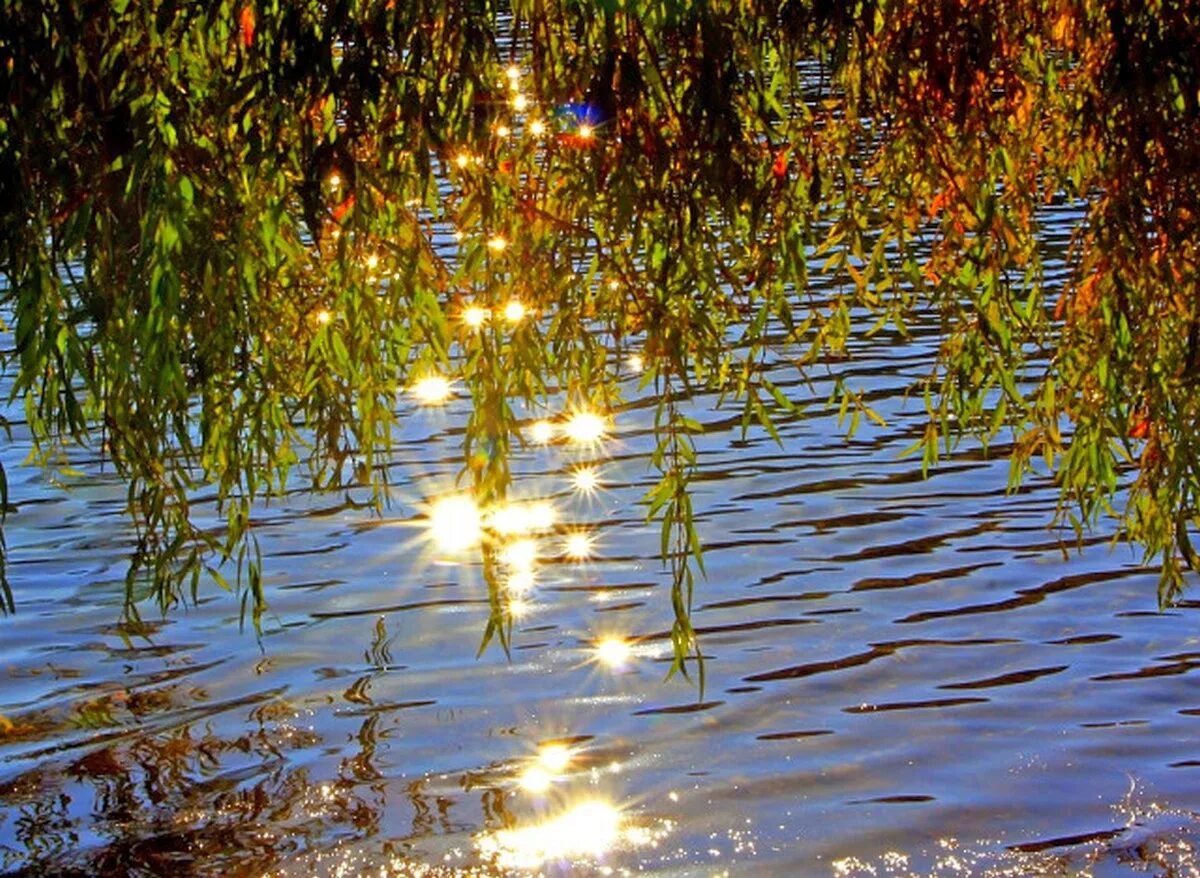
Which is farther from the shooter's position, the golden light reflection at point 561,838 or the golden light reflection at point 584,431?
the golden light reflection at point 584,431

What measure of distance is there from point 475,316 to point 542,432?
7.62m

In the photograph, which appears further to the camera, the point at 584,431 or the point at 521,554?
the point at 584,431

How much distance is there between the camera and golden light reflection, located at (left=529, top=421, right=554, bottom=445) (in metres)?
11.9

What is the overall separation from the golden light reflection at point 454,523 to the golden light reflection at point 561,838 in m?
3.38

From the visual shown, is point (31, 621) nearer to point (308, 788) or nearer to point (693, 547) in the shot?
point (308, 788)

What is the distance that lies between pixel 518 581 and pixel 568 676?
57.6 inches

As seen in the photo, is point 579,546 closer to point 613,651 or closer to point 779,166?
point 613,651

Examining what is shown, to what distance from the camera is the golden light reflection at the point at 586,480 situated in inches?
420

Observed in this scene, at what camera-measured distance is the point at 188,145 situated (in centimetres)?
420

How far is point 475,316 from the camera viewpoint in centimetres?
438

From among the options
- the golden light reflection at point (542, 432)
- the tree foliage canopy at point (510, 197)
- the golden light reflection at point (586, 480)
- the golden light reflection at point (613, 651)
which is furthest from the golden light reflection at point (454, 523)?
the tree foliage canopy at point (510, 197)

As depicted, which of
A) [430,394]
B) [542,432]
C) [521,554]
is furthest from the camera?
[430,394]

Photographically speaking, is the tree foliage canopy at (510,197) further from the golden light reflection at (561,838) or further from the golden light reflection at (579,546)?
the golden light reflection at (579,546)

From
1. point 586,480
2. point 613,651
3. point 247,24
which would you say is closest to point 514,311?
point 247,24
